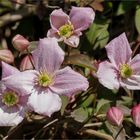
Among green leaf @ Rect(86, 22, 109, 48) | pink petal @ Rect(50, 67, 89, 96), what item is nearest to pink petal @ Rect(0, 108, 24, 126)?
pink petal @ Rect(50, 67, 89, 96)

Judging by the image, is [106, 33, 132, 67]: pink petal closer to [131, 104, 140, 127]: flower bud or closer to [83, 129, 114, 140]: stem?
[131, 104, 140, 127]: flower bud

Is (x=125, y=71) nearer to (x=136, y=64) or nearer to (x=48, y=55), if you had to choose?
(x=136, y=64)

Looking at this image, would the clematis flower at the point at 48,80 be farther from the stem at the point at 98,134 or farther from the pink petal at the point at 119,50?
the stem at the point at 98,134

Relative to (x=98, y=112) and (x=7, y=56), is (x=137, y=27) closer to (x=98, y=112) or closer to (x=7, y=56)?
(x=98, y=112)

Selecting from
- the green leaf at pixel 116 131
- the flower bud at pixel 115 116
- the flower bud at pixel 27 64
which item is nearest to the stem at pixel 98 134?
the green leaf at pixel 116 131

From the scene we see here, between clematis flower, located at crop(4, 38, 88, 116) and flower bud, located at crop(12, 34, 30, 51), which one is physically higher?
flower bud, located at crop(12, 34, 30, 51)

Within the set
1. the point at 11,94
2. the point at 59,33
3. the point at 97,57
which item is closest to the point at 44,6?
the point at 97,57
